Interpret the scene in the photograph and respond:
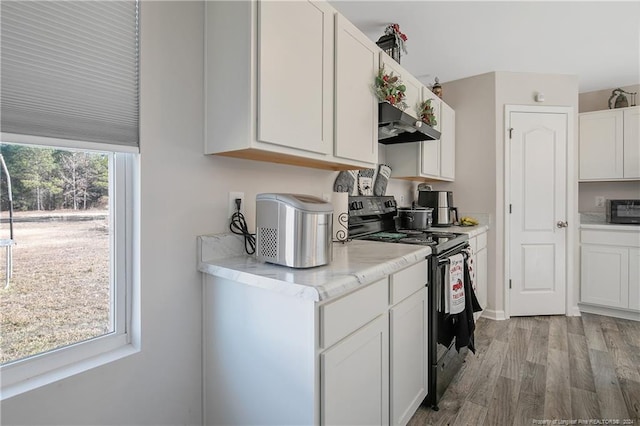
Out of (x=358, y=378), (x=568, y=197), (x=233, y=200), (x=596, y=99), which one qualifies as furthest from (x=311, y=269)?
(x=596, y=99)

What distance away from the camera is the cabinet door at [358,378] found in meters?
1.08

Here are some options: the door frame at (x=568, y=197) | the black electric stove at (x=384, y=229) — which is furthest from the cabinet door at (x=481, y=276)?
the black electric stove at (x=384, y=229)

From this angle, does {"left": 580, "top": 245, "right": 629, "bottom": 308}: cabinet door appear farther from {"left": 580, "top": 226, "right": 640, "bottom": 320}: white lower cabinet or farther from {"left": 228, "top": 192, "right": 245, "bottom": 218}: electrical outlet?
{"left": 228, "top": 192, "right": 245, "bottom": 218}: electrical outlet

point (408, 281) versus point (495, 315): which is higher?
point (408, 281)

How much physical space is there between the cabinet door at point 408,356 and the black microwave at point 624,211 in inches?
114

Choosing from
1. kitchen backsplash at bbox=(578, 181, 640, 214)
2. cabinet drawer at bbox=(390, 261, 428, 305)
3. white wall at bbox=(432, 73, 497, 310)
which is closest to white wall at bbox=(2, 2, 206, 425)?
cabinet drawer at bbox=(390, 261, 428, 305)

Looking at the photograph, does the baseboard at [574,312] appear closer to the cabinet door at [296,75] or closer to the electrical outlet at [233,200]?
the cabinet door at [296,75]

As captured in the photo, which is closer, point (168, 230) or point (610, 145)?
point (168, 230)

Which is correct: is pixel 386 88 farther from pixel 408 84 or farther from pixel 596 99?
pixel 596 99

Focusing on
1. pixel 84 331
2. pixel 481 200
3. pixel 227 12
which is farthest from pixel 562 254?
pixel 84 331

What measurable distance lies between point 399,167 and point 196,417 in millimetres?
2272

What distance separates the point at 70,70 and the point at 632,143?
4503 mm

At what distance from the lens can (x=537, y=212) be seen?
3.20 metres

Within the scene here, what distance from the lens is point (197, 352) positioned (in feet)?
4.64
